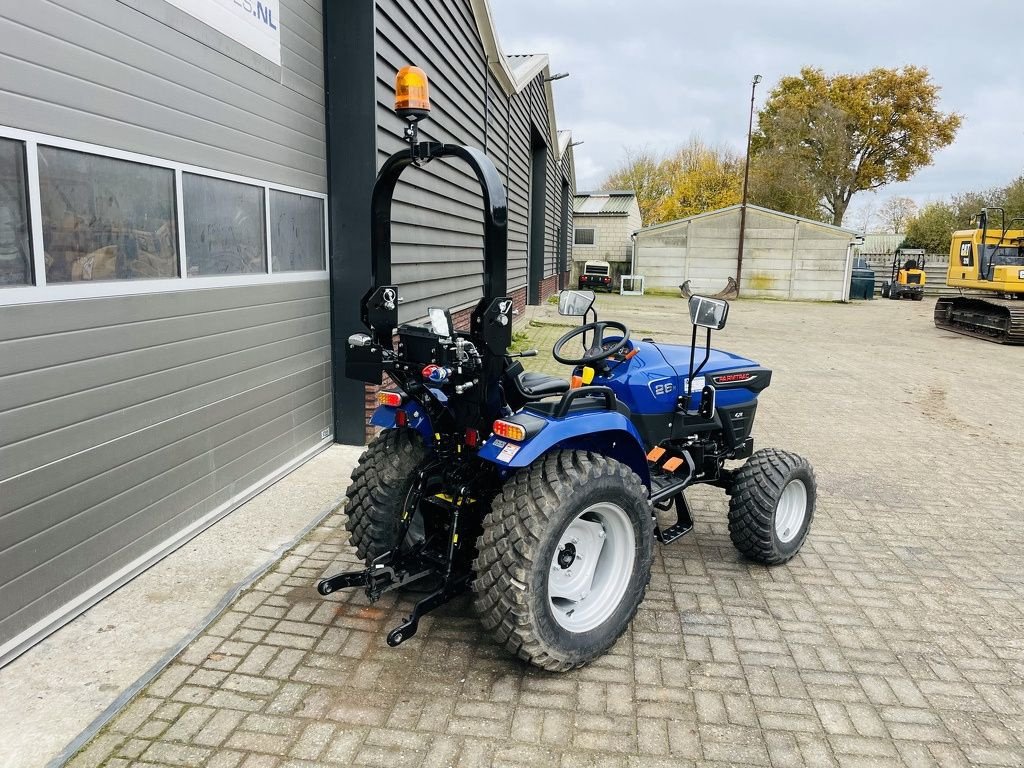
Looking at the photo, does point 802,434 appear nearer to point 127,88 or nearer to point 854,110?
point 127,88

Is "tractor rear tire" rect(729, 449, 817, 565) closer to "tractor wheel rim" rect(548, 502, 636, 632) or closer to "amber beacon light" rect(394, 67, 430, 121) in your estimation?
"tractor wheel rim" rect(548, 502, 636, 632)

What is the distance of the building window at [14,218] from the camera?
2.83m

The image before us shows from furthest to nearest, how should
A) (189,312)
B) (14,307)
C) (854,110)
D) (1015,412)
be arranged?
Answer: (854,110), (1015,412), (189,312), (14,307)

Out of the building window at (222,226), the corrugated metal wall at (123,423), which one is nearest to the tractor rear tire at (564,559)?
the corrugated metal wall at (123,423)

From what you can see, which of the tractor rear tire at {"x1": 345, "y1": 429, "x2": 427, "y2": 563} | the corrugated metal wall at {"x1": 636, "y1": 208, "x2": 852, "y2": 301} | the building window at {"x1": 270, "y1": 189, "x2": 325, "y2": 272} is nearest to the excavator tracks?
the corrugated metal wall at {"x1": 636, "y1": 208, "x2": 852, "y2": 301}

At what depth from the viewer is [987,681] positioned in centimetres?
297

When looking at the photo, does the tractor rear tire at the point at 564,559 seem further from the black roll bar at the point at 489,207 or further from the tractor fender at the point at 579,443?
the black roll bar at the point at 489,207

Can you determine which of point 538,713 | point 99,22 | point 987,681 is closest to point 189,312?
point 99,22

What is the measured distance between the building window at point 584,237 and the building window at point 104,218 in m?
34.0

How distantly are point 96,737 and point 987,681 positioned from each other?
339cm

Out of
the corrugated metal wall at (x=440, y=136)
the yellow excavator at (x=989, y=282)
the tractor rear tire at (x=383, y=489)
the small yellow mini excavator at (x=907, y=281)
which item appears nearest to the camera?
the tractor rear tire at (x=383, y=489)

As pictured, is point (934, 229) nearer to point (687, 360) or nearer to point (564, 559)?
point (687, 360)

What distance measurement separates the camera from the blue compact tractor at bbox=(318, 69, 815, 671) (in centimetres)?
269

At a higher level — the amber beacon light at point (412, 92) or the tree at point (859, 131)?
the tree at point (859, 131)
